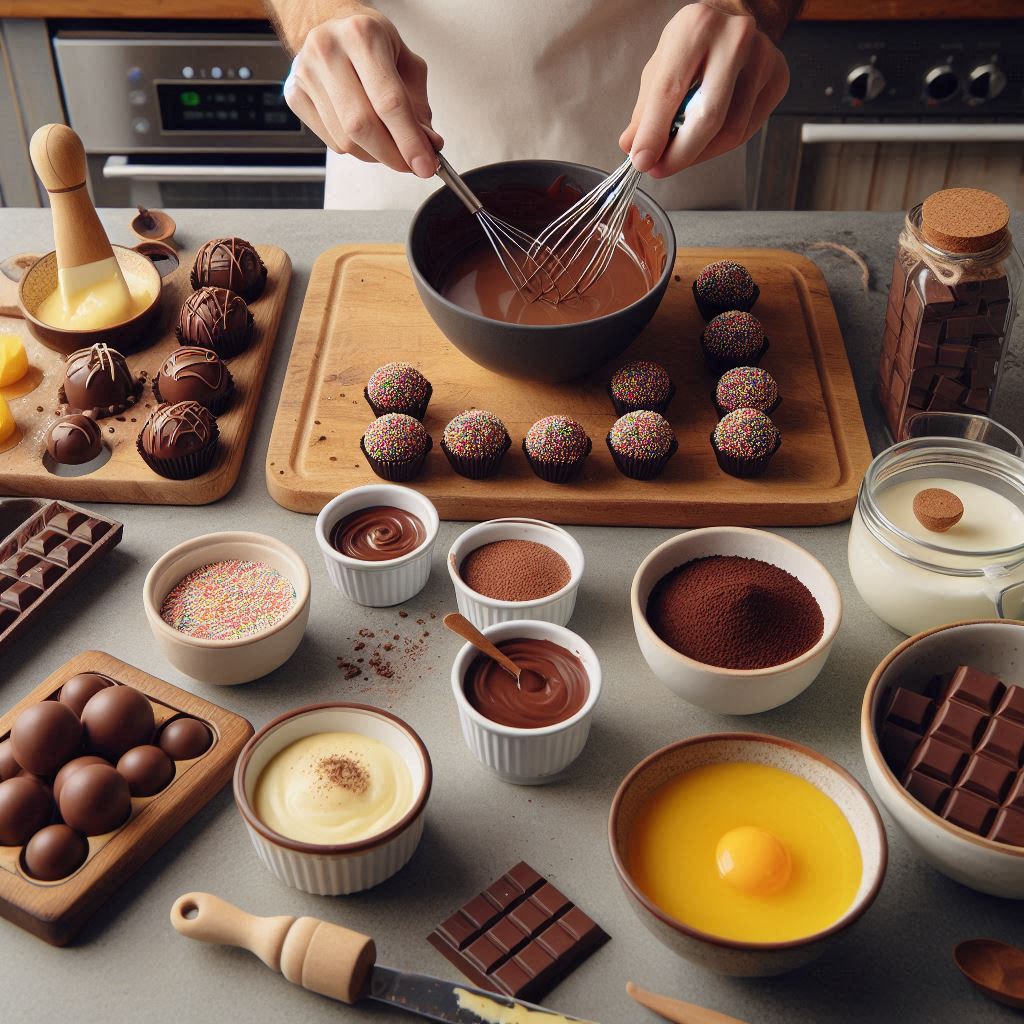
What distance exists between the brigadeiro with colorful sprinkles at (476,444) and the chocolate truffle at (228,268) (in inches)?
19.6

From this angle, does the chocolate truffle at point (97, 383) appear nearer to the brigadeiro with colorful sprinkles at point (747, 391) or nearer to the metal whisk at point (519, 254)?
the metal whisk at point (519, 254)

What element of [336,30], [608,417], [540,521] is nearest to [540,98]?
[336,30]

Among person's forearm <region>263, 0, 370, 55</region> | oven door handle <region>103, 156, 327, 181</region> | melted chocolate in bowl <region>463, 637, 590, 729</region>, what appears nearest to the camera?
melted chocolate in bowl <region>463, 637, 590, 729</region>

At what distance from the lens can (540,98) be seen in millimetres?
1979

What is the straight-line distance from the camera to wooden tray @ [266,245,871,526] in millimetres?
1504

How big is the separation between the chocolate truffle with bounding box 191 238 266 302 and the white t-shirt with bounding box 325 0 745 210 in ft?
1.17

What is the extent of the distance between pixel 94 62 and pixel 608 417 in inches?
70.0

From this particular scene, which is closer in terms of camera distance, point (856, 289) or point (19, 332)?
point (19, 332)

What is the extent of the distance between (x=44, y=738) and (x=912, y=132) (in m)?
2.35

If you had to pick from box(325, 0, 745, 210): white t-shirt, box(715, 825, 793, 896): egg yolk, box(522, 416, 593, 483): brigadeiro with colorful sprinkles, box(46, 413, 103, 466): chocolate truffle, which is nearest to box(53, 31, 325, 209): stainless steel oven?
box(325, 0, 745, 210): white t-shirt

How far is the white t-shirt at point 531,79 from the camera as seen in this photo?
191 centimetres

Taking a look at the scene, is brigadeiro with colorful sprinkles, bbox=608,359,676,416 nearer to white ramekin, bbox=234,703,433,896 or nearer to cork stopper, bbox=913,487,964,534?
cork stopper, bbox=913,487,964,534

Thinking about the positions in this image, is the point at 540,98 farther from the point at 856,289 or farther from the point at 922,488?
the point at 922,488

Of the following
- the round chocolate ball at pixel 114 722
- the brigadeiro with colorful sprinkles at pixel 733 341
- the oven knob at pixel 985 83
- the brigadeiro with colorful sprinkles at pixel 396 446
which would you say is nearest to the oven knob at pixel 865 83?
the oven knob at pixel 985 83
